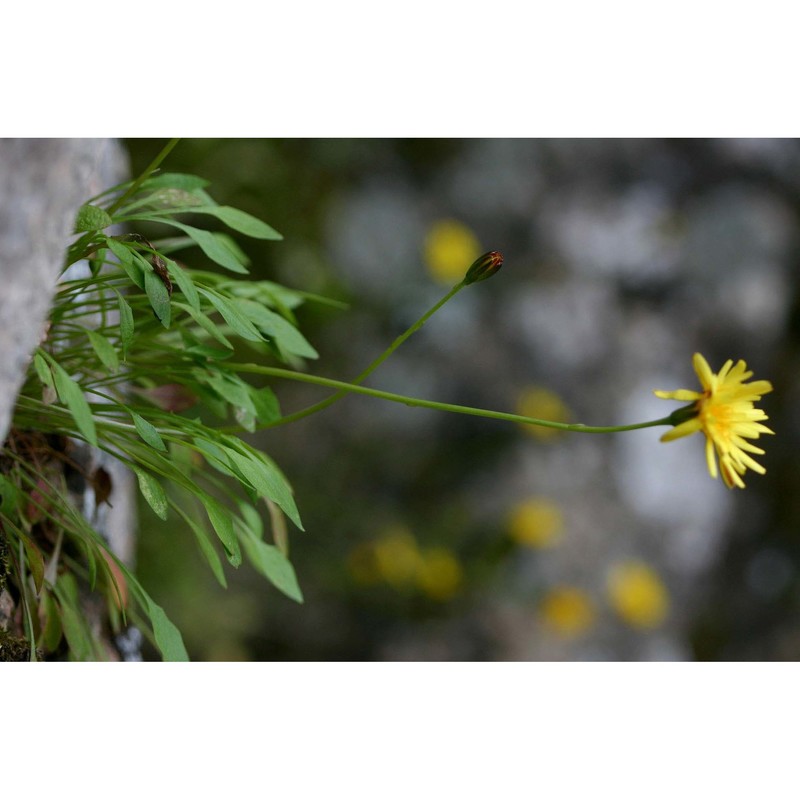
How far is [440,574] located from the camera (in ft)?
5.72

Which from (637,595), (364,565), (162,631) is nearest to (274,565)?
(162,631)

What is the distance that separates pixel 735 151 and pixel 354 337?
1027 mm

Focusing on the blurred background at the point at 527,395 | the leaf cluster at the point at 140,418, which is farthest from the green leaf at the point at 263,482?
the blurred background at the point at 527,395

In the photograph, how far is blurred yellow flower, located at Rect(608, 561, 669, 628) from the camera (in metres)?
1.82

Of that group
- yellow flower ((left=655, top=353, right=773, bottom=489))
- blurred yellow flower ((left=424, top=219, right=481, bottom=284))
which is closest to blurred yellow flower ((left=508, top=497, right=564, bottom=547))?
blurred yellow flower ((left=424, top=219, right=481, bottom=284))

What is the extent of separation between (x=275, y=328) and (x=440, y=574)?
1.24m

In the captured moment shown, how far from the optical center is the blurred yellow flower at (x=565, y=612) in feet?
5.80

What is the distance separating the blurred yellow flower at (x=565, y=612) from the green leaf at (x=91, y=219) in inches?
57.2

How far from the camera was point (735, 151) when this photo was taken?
2.05m

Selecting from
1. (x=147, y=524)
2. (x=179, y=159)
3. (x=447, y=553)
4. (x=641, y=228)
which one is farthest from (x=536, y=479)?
(x=179, y=159)

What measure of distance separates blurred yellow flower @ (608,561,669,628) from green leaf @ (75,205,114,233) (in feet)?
5.11

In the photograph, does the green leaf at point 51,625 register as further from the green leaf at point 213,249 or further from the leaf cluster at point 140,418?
the green leaf at point 213,249

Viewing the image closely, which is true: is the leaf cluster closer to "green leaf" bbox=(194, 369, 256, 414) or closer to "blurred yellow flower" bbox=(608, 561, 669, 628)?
"green leaf" bbox=(194, 369, 256, 414)

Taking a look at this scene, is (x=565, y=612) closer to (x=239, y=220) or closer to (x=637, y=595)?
(x=637, y=595)
